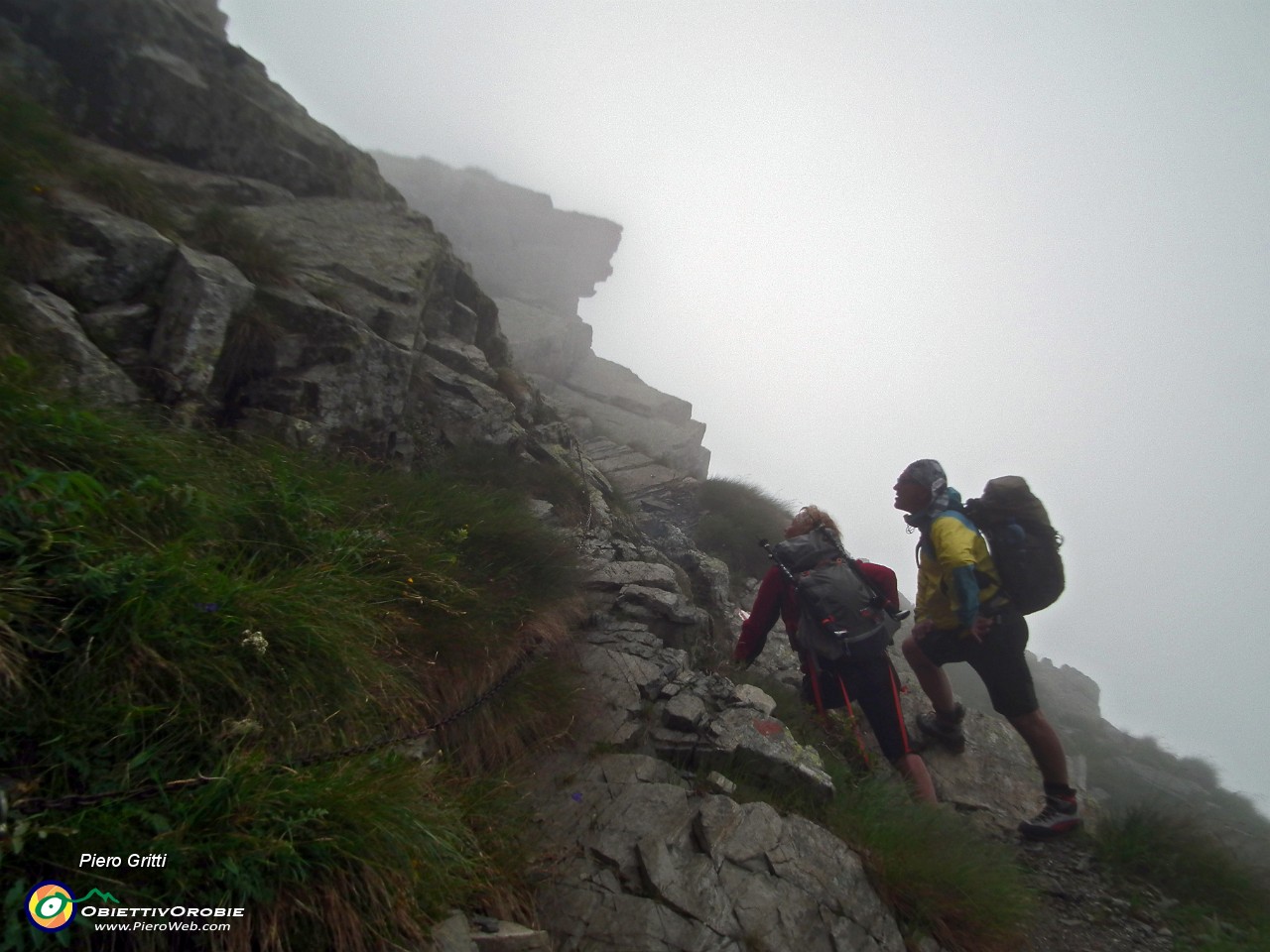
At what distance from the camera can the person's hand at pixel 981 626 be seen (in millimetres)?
4688

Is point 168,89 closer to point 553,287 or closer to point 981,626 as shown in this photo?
point 981,626

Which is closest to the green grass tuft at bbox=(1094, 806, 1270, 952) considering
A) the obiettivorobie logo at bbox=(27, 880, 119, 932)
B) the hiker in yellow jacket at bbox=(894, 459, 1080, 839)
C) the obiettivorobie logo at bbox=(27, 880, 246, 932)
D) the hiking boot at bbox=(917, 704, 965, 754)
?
the hiker in yellow jacket at bbox=(894, 459, 1080, 839)

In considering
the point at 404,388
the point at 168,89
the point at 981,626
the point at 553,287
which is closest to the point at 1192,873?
the point at 981,626

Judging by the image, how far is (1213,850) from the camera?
4.41m

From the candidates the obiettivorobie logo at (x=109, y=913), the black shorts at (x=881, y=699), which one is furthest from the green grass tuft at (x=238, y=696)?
the black shorts at (x=881, y=699)

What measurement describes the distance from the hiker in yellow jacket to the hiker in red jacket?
454mm

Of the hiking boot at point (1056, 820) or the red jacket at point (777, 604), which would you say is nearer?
the hiking boot at point (1056, 820)

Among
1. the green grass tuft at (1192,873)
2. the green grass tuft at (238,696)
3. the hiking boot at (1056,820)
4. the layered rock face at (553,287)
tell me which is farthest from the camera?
the layered rock face at (553,287)

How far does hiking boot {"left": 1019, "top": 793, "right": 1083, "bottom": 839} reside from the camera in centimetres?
476

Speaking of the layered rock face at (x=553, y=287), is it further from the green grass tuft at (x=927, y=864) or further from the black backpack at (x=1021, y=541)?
the green grass tuft at (x=927, y=864)

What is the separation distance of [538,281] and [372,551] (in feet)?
127

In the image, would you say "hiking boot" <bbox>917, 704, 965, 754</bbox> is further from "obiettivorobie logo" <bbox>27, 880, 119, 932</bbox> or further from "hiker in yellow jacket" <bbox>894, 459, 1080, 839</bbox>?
"obiettivorobie logo" <bbox>27, 880, 119, 932</bbox>

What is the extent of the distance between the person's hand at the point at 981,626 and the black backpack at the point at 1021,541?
0.84ft

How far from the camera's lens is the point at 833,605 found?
4602mm
